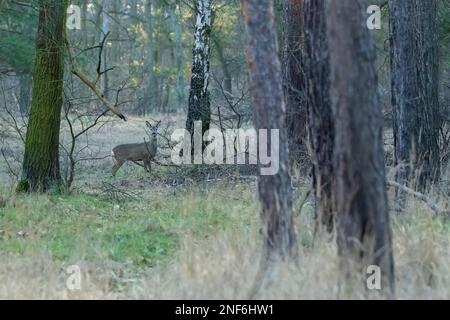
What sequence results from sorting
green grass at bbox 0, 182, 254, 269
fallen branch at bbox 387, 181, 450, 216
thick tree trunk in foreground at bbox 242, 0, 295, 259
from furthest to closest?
1. fallen branch at bbox 387, 181, 450, 216
2. green grass at bbox 0, 182, 254, 269
3. thick tree trunk in foreground at bbox 242, 0, 295, 259

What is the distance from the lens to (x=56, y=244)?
8250 mm

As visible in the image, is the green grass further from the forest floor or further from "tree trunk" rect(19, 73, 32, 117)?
"tree trunk" rect(19, 73, 32, 117)

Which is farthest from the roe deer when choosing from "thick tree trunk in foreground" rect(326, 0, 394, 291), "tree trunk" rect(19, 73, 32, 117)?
"thick tree trunk in foreground" rect(326, 0, 394, 291)

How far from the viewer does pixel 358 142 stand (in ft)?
17.9

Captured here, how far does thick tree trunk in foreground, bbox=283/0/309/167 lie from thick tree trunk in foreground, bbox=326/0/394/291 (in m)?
6.20

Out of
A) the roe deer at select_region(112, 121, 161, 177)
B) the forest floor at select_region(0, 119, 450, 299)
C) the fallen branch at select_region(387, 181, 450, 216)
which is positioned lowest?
the forest floor at select_region(0, 119, 450, 299)

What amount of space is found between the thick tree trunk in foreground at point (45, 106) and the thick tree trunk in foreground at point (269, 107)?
19.8 ft

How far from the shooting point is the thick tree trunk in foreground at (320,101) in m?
7.07

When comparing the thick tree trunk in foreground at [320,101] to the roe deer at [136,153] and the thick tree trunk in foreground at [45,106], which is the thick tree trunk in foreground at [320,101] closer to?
the thick tree trunk in foreground at [45,106]

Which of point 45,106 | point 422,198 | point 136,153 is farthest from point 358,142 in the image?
point 136,153

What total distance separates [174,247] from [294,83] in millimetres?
5189

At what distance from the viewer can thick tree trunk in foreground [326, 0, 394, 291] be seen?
17.9 feet

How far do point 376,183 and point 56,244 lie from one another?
14.0 feet
